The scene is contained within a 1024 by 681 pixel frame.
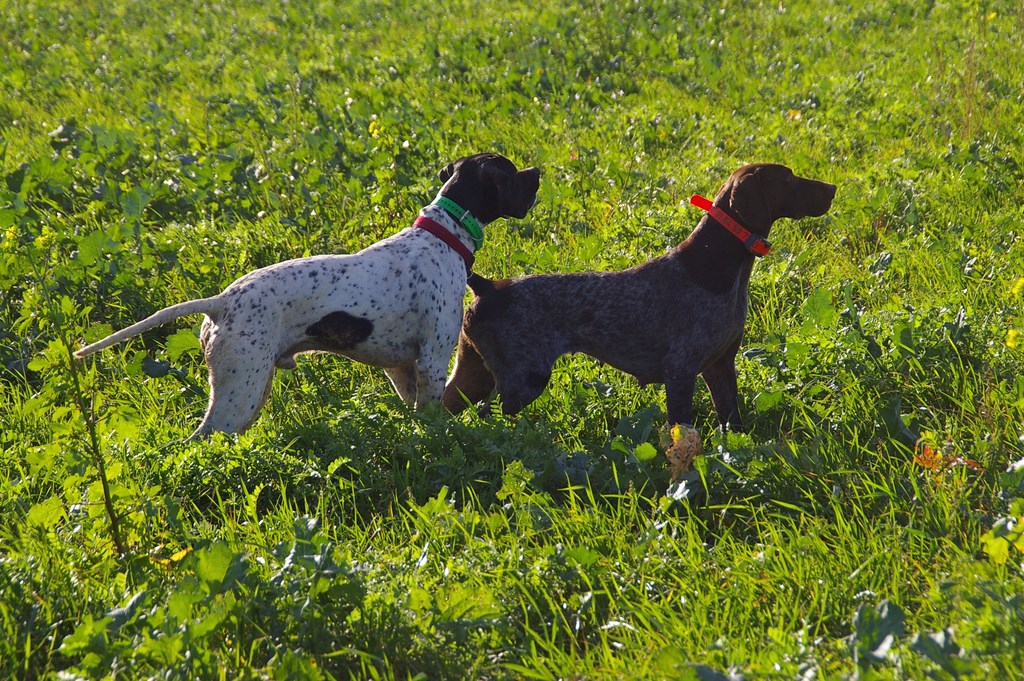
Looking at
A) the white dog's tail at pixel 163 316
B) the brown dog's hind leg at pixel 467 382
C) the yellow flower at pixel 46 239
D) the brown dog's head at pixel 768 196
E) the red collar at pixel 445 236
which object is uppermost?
the brown dog's head at pixel 768 196

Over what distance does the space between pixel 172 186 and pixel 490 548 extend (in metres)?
5.70

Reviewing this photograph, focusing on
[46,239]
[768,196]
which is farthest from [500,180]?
[46,239]

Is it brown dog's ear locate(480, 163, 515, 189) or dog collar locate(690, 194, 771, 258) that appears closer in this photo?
dog collar locate(690, 194, 771, 258)

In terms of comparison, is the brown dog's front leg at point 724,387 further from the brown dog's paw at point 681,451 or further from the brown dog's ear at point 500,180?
the brown dog's ear at point 500,180

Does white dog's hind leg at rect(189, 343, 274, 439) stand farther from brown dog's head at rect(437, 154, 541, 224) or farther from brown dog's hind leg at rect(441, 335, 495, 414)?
brown dog's head at rect(437, 154, 541, 224)

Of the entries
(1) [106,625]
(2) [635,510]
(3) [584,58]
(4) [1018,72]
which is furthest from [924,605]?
(3) [584,58]

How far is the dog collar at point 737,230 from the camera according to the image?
4750 mm

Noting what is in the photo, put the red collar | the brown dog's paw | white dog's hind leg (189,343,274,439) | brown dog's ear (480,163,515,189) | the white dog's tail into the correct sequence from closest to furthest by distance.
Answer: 1. the brown dog's paw
2. the white dog's tail
3. white dog's hind leg (189,343,274,439)
4. the red collar
5. brown dog's ear (480,163,515,189)

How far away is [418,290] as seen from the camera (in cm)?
495

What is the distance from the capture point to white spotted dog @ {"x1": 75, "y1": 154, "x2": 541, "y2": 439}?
4492mm

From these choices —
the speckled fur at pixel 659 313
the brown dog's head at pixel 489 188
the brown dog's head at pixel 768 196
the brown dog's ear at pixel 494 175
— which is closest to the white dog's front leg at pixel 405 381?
the speckled fur at pixel 659 313

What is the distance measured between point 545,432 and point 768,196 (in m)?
1.64

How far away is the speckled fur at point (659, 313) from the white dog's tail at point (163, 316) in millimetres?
1339

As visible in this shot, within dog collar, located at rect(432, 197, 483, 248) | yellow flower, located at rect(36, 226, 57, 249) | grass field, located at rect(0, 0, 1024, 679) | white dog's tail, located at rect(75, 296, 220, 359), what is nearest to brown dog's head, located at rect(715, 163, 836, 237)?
grass field, located at rect(0, 0, 1024, 679)
